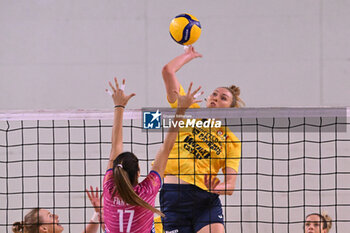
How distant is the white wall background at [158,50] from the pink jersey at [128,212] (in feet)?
Answer: 10.2

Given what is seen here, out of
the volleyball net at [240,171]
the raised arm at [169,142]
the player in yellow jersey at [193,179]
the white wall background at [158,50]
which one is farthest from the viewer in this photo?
the white wall background at [158,50]

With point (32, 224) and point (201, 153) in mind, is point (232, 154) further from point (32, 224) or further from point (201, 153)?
point (32, 224)

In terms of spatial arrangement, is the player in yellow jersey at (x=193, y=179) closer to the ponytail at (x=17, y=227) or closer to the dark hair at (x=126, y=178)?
the dark hair at (x=126, y=178)

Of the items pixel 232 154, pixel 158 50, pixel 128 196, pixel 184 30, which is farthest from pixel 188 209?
pixel 158 50

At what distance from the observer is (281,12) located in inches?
231

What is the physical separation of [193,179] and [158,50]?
2668 mm

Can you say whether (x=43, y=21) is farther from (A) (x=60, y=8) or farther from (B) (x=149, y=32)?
(B) (x=149, y=32)

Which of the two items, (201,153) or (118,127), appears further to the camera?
(201,153)

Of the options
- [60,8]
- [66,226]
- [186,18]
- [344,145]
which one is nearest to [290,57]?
[344,145]

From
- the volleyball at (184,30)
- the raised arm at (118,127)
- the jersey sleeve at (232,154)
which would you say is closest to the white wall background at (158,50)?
the volleyball at (184,30)

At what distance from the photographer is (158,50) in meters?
5.87

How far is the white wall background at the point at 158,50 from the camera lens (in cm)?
582

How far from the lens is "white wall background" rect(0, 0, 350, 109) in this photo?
19.1ft

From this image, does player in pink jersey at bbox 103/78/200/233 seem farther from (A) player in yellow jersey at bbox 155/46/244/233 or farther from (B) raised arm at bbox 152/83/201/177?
(A) player in yellow jersey at bbox 155/46/244/233
